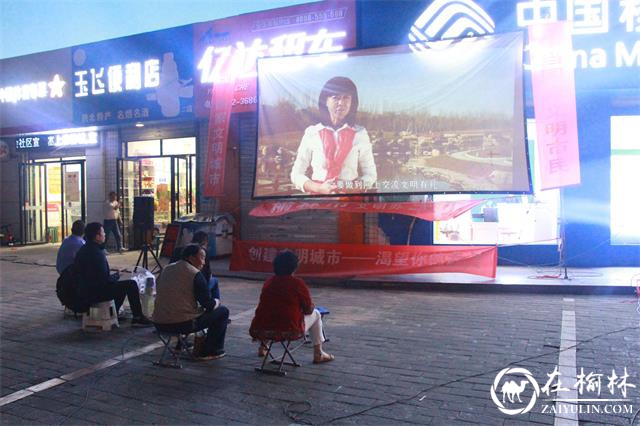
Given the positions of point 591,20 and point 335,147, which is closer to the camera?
point 591,20

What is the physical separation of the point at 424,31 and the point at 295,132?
3.49m

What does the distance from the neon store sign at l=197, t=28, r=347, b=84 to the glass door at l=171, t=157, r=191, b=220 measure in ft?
8.33

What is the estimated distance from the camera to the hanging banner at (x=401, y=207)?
9.96m

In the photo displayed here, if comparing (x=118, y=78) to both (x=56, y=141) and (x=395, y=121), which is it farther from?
(x=395, y=121)

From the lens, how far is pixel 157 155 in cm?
1560

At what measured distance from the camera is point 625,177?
37.5 ft

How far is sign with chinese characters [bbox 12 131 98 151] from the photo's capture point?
16.5m

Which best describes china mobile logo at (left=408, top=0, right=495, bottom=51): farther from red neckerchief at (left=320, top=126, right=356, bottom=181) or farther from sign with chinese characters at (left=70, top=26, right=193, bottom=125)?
sign with chinese characters at (left=70, top=26, right=193, bottom=125)

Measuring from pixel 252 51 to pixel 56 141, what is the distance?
313 inches

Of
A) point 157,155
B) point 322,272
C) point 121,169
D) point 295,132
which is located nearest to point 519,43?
point 295,132

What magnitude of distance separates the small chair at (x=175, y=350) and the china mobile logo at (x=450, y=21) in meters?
7.89

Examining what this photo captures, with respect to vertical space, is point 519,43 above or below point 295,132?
above

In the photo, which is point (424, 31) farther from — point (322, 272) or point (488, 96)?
point (322, 272)

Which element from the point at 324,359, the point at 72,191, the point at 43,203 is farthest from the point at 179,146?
the point at 324,359
